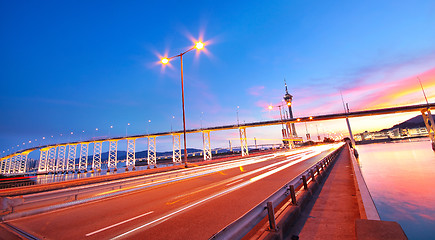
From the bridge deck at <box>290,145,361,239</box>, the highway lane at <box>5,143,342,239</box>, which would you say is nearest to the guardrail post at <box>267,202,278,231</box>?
the bridge deck at <box>290,145,361,239</box>

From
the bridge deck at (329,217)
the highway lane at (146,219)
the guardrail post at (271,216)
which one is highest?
the guardrail post at (271,216)

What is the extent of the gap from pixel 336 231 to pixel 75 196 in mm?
11092

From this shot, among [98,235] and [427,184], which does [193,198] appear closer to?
[98,235]

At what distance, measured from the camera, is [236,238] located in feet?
9.52

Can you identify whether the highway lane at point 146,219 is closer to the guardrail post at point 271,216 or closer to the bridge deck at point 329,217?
the guardrail post at point 271,216

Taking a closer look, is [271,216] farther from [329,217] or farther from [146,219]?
[146,219]

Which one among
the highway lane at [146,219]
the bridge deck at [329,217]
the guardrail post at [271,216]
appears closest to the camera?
the guardrail post at [271,216]

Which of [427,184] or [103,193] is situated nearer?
[103,193]

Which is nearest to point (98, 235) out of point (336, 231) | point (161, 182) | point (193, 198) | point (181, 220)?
point (181, 220)

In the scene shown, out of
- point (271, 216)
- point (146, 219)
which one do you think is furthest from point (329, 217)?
point (146, 219)

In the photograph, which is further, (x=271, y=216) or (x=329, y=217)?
(x=329, y=217)

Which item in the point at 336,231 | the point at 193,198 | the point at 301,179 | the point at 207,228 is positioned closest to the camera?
the point at 336,231

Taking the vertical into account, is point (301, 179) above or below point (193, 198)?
above

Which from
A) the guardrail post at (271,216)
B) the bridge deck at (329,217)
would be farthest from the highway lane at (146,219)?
the bridge deck at (329,217)
